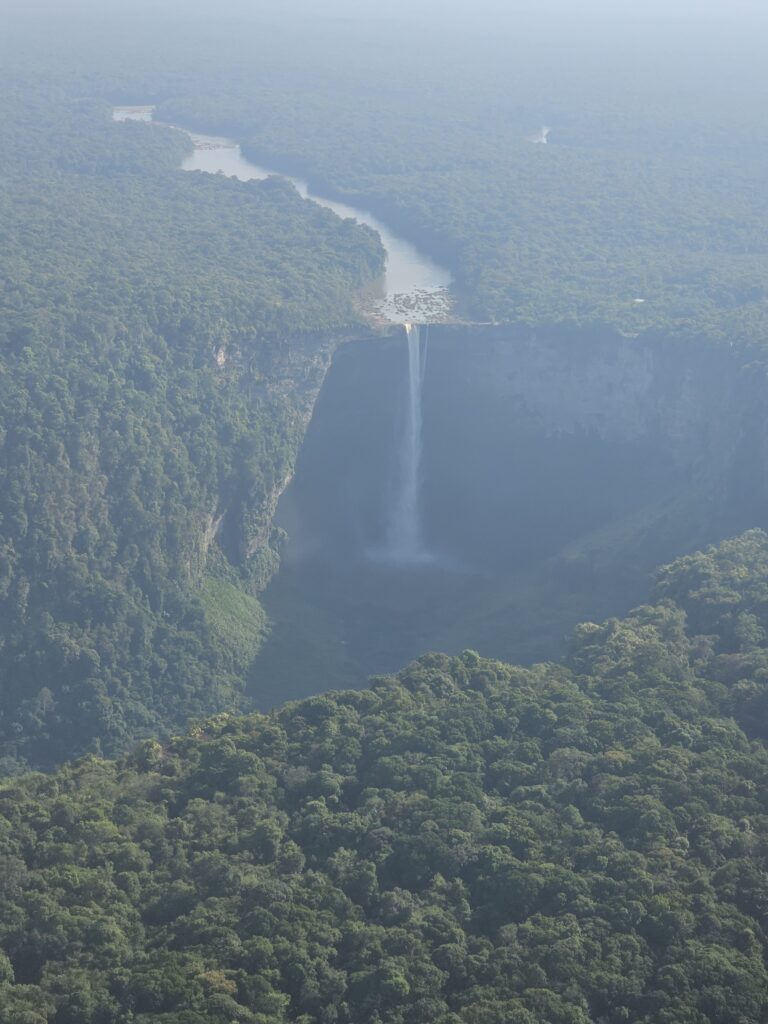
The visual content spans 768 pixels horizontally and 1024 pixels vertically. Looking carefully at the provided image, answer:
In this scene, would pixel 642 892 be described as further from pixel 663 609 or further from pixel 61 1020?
pixel 663 609

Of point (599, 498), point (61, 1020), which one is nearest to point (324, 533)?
point (599, 498)

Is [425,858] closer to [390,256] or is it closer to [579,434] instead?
[579,434]

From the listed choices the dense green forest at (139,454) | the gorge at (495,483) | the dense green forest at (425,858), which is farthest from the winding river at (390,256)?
the dense green forest at (425,858)

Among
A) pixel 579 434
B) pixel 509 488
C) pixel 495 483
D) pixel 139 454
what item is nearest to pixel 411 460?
pixel 495 483

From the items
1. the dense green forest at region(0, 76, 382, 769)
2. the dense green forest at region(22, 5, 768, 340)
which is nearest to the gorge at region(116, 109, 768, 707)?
the dense green forest at region(0, 76, 382, 769)

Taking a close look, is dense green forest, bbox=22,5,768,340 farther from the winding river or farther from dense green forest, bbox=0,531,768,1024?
dense green forest, bbox=0,531,768,1024
